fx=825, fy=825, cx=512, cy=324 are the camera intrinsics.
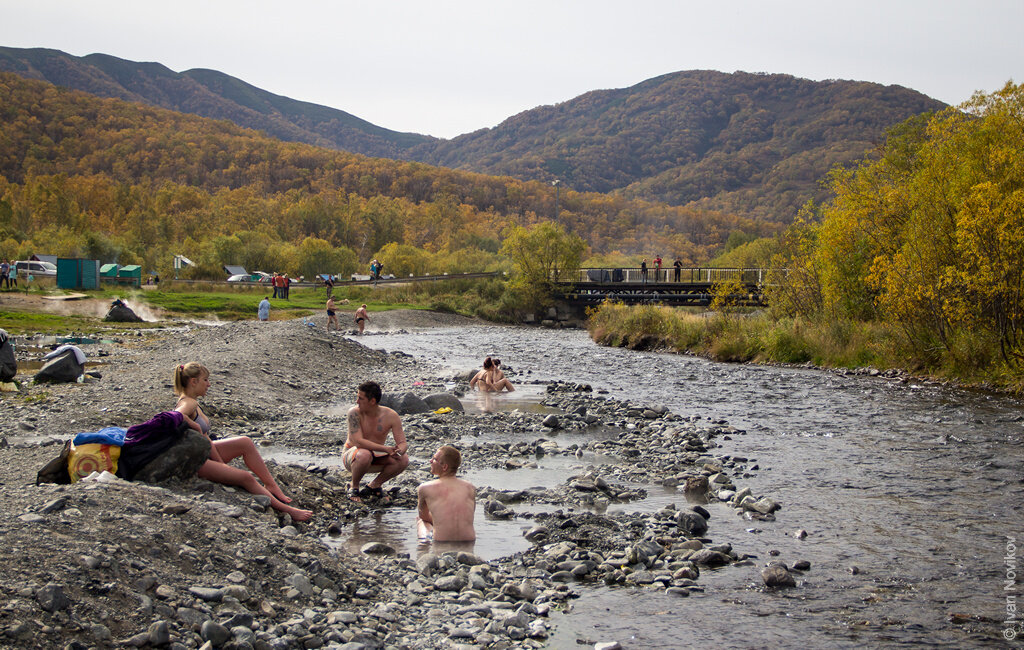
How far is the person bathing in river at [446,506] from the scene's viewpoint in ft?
29.5

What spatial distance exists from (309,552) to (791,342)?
2974 centimetres

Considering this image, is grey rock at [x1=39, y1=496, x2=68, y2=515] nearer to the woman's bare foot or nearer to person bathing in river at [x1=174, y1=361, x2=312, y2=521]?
person bathing in river at [x1=174, y1=361, x2=312, y2=521]

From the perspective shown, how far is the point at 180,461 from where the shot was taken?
869 cm

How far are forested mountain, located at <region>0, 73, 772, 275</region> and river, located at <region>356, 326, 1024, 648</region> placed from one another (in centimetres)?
8181

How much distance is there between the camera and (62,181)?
145m

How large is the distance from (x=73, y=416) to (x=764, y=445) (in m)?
12.4

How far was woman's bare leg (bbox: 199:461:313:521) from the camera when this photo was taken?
8992 mm

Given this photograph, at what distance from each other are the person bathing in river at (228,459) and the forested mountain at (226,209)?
296 feet

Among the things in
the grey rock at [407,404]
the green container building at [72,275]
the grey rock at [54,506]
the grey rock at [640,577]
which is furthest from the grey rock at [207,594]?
the green container building at [72,275]

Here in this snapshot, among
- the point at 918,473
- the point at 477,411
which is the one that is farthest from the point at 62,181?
the point at 918,473

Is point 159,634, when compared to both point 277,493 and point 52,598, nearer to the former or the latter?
point 52,598

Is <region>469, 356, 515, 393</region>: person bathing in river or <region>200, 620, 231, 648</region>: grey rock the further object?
<region>469, 356, 515, 393</region>: person bathing in river

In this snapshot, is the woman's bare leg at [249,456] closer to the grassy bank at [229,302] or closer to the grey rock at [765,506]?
the grey rock at [765,506]

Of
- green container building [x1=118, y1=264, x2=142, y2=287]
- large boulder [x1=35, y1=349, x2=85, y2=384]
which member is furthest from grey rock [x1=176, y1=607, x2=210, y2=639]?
green container building [x1=118, y1=264, x2=142, y2=287]
